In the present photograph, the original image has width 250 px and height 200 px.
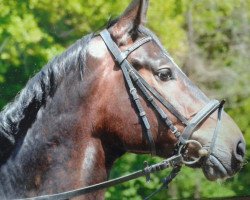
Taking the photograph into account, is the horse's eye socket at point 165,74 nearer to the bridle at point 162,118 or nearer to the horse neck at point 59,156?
the bridle at point 162,118

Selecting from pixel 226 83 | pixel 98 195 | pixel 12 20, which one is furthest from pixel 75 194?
pixel 226 83

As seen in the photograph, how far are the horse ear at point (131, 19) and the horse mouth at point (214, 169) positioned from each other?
78cm

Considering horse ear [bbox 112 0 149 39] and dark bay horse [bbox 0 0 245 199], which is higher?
horse ear [bbox 112 0 149 39]

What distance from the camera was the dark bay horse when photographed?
3.08m

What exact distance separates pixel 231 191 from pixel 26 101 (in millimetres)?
7665

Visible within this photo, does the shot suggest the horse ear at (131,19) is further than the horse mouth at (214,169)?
Yes

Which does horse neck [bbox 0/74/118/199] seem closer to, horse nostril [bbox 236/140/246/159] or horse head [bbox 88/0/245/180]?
horse head [bbox 88/0/245/180]

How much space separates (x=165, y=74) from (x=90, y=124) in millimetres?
456

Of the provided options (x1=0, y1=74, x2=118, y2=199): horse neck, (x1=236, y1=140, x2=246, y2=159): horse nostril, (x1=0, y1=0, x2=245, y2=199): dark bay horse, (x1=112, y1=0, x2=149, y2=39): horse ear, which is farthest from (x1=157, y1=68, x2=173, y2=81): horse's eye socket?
(x1=236, y1=140, x2=246, y2=159): horse nostril

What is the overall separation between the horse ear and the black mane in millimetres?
162

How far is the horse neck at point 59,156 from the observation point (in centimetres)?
308

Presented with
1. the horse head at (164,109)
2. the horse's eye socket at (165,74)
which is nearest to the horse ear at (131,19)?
the horse head at (164,109)

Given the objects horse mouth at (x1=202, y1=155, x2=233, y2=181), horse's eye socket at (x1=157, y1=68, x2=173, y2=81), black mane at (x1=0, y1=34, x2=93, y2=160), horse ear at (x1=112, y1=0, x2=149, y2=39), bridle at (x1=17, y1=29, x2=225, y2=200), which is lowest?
horse mouth at (x1=202, y1=155, x2=233, y2=181)

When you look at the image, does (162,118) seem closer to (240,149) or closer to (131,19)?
(240,149)
